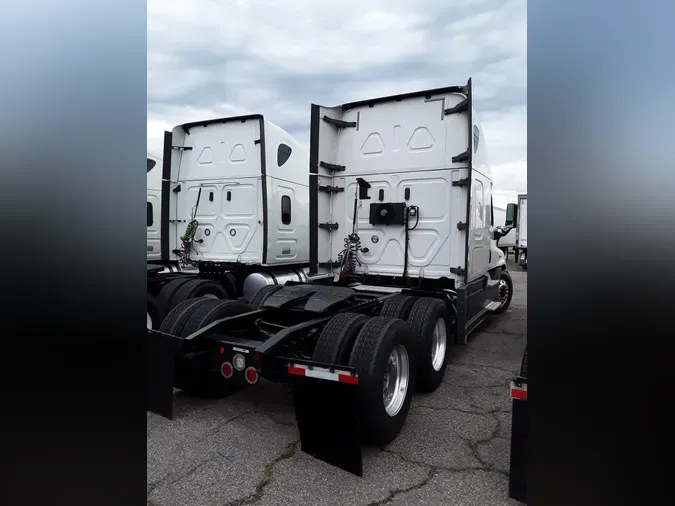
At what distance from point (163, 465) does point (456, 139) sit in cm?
512

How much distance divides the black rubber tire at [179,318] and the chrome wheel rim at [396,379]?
2.10m

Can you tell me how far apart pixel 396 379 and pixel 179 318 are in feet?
7.41

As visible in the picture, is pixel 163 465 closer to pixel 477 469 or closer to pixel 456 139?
pixel 477 469

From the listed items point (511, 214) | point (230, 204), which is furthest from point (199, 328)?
point (511, 214)

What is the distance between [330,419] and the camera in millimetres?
3203

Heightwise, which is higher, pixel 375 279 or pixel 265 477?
pixel 375 279

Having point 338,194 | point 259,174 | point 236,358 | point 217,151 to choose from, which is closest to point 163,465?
point 236,358

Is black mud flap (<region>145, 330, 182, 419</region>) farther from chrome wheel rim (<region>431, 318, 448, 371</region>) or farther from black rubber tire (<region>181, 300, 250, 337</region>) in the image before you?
chrome wheel rim (<region>431, 318, 448, 371</region>)

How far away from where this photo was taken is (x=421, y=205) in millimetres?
6348

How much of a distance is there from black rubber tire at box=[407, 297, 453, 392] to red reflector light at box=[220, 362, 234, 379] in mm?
1899

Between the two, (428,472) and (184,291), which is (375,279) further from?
(428,472)

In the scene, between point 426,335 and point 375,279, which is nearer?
point 426,335
